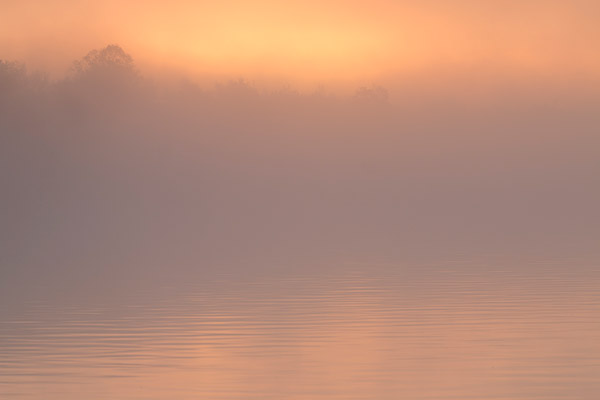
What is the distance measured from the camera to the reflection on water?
14.5 m

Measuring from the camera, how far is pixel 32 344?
1930 centimetres

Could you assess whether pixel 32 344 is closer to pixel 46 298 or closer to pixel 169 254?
pixel 46 298

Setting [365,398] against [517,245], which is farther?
[517,245]

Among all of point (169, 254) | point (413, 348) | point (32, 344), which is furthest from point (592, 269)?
point (169, 254)

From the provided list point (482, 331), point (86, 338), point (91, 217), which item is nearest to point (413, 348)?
point (482, 331)

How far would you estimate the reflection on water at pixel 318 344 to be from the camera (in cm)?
1455

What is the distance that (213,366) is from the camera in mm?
16531

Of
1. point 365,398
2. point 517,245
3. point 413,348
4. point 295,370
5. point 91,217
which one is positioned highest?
point 91,217

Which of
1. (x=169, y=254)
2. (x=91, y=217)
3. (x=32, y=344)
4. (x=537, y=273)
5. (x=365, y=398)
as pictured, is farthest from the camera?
(x=91, y=217)

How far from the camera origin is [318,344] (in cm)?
1872

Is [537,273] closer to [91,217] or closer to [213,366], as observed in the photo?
[213,366]

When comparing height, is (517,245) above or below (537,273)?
above

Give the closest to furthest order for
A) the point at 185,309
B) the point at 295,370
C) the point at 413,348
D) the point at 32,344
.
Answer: the point at 295,370, the point at 413,348, the point at 32,344, the point at 185,309

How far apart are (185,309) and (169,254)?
102 ft
